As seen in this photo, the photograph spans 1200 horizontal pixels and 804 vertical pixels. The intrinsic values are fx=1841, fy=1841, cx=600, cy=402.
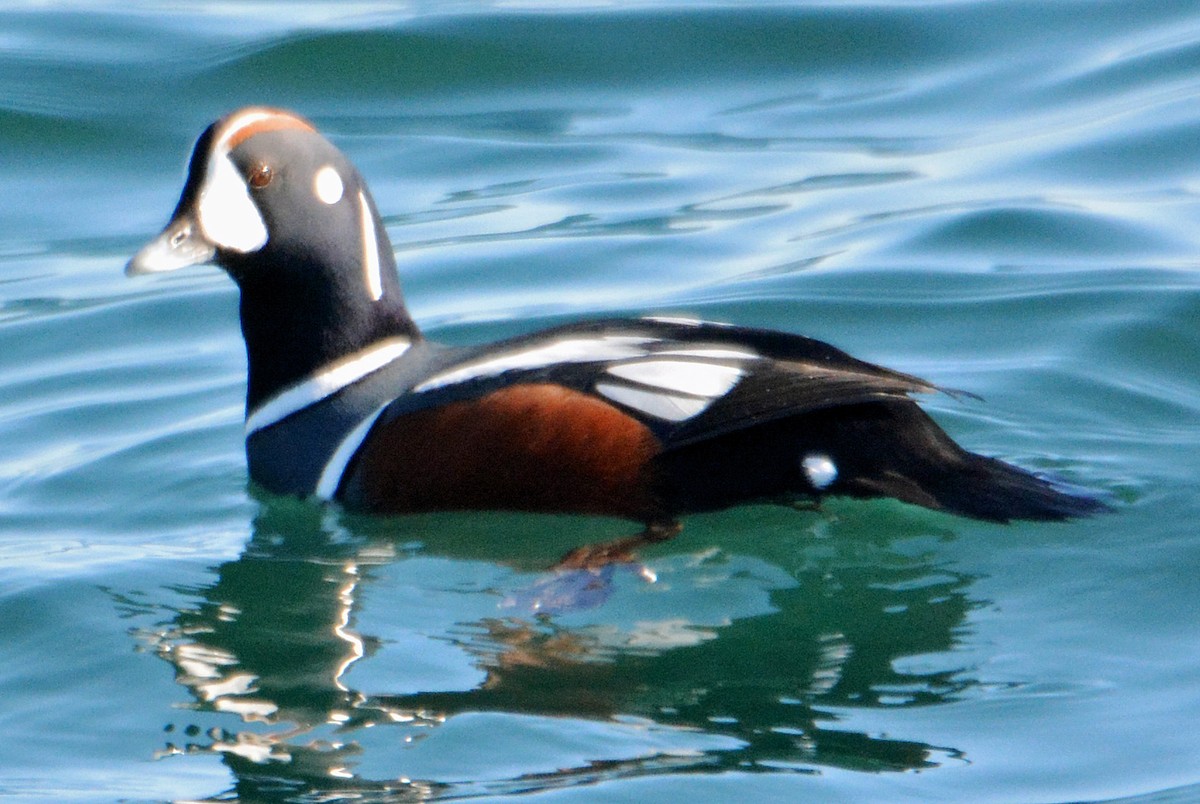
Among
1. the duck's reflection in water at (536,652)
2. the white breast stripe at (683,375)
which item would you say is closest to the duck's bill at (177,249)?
the duck's reflection in water at (536,652)

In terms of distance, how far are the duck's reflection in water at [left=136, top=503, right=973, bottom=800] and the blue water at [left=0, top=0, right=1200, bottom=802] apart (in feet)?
0.04

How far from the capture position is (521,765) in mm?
4012

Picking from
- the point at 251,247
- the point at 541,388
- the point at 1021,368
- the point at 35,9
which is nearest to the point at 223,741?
the point at 541,388

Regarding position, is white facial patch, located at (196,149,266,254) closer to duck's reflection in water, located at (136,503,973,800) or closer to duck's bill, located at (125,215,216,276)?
duck's bill, located at (125,215,216,276)

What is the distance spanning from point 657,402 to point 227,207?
1.48 meters

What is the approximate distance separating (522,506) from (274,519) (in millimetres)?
984

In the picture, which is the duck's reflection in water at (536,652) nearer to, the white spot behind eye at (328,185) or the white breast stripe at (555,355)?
the white breast stripe at (555,355)

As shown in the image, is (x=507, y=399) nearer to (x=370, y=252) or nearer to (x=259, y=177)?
(x=370, y=252)

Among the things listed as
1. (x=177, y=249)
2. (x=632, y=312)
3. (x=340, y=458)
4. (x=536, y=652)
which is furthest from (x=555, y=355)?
(x=632, y=312)

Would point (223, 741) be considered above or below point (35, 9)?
below

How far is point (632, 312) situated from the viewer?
763 centimetres

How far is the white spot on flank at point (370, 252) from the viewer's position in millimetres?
5609

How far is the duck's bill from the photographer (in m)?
5.49

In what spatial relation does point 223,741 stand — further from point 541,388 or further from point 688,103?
point 688,103
